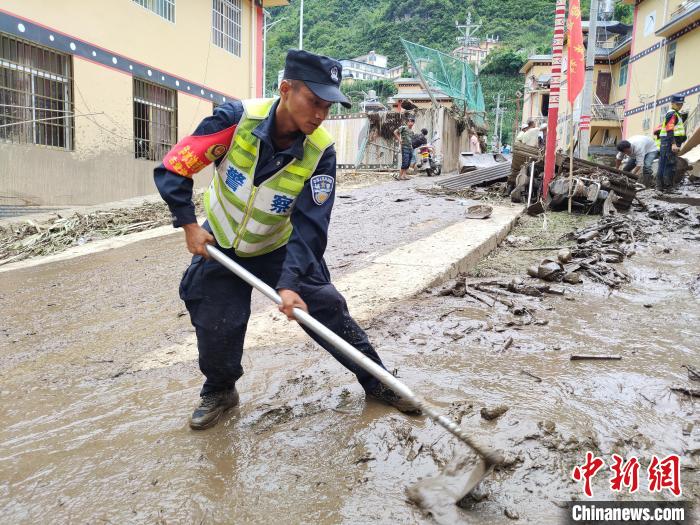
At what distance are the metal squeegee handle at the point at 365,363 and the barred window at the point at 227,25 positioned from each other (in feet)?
41.1

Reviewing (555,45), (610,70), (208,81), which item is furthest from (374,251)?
(610,70)

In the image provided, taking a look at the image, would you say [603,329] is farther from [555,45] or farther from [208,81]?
[208,81]

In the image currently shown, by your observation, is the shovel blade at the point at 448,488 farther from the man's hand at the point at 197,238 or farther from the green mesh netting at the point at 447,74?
the green mesh netting at the point at 447,74

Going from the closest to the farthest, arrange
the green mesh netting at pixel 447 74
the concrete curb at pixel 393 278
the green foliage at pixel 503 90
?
the concrete curb at pixel 393 278 → the green mesh netting at pixel 447 74 → the green foliage at pixel 503 90

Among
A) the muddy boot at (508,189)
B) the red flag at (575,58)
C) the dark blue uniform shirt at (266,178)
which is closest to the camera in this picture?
the dark blue uniform shirt at (266,178)

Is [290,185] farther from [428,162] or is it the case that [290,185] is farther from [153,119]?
[428,162]

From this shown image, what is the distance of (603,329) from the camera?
3.36 m

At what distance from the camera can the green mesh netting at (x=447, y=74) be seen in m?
15.5

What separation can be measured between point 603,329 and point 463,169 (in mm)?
9126

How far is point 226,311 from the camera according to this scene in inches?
89.0

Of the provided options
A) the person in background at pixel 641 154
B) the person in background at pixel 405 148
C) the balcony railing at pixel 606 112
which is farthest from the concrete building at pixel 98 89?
the balcony railing at pixel 606 112

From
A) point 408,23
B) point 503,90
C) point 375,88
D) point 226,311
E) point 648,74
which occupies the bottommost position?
point 226,311

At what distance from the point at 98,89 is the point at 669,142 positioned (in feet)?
34.2

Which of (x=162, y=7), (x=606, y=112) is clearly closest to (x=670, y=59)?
(x=606, y=112)
